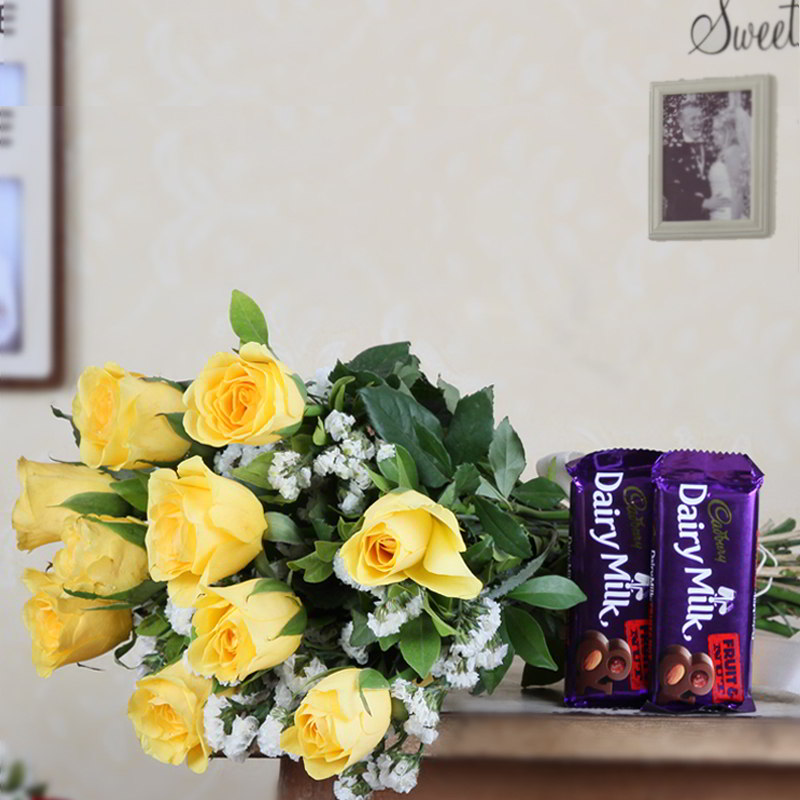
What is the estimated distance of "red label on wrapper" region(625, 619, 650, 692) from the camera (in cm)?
65

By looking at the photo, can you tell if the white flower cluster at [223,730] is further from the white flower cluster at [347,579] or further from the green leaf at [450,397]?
the green leaf at [450,397]

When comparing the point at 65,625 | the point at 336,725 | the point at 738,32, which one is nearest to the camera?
the point at 336,725

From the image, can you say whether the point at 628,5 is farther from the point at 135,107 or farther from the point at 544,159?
the point at 135,107

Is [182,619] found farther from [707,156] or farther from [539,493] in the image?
[707,156]

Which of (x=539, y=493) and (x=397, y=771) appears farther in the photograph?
(x=539, y=493)

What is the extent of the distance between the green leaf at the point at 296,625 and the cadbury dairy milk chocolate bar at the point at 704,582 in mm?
230

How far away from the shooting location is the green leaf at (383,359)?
0.70 metres

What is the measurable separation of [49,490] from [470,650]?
0.30 m

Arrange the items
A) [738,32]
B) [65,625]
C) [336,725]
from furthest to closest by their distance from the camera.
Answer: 1. [738,32]
2. [65,625]
3. [336,725]

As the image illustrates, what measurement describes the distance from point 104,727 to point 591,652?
0.95 metres

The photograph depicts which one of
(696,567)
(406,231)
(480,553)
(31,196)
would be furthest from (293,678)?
(31,196)

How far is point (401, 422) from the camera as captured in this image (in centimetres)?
61

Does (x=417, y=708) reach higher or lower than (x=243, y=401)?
lower

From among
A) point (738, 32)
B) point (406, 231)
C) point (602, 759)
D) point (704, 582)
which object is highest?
point (738, 32)
